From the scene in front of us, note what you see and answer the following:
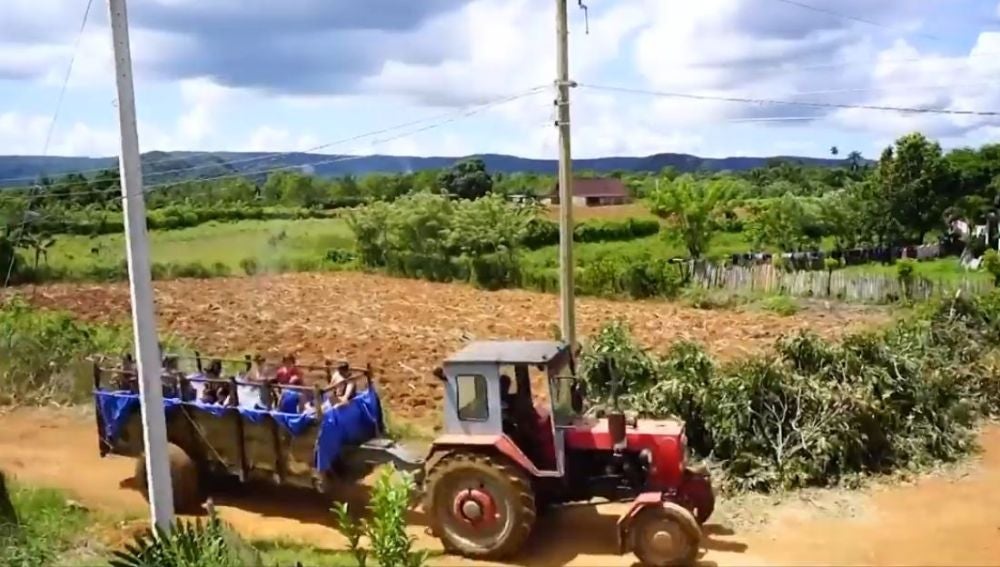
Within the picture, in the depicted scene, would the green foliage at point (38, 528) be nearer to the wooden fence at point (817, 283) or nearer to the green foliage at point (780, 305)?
the green foliage at point (780, 305)

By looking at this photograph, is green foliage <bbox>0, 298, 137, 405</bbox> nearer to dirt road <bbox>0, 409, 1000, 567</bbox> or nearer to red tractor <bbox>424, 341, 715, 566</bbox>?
dirt road <bbox>0, 409, 1000, 567</bbox>

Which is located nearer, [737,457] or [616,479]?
[616,479]

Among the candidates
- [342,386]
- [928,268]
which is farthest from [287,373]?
[928,268]

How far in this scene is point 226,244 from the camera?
127ft

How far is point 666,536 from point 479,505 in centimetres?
172

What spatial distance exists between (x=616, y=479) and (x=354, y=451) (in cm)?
278

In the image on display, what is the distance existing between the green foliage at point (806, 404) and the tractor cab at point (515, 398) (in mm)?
2753

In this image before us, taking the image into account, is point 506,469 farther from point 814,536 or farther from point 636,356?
point 636,356

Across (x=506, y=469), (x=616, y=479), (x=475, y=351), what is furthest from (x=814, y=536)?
(x=475, y=351)

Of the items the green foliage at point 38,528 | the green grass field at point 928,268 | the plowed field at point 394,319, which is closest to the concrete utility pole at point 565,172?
the plowed field at point 394,319

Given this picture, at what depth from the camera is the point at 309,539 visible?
980 centimetres

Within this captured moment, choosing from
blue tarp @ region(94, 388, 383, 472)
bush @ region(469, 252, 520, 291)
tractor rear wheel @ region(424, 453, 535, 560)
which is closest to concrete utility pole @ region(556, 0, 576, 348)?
blue tarp @ region(94, 388, 383, 472)

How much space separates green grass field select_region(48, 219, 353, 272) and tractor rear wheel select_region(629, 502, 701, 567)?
1145 inches

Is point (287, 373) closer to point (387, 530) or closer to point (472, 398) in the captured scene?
point (472, 398)
